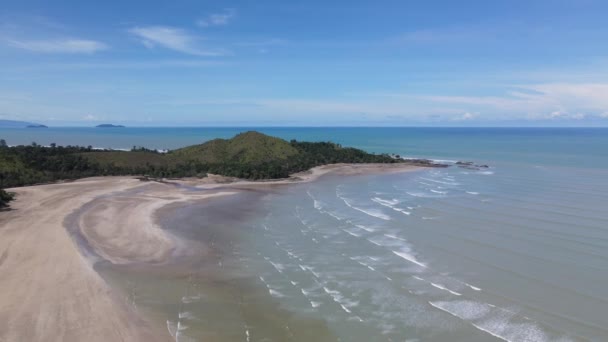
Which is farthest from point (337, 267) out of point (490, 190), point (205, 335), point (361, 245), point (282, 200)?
point (490, 190)

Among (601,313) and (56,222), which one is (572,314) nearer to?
(601,313)

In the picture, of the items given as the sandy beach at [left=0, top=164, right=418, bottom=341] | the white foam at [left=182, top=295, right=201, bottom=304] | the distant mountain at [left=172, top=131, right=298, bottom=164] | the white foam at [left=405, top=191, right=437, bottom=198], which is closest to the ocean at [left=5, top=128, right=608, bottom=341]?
the white foam at [left=182, top=295, right=201, bottom=304]

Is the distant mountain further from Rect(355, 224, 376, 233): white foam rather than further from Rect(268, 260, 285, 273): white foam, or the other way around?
Rect(268, 260, 285, 273): white foam

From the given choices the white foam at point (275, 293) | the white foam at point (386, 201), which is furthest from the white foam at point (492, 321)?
the white foam at point (386, 201)

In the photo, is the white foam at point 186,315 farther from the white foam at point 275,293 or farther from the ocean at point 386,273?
the white foam at point 275,293

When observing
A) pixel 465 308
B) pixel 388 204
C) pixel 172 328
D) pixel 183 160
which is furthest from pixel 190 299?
pixel 183 160
